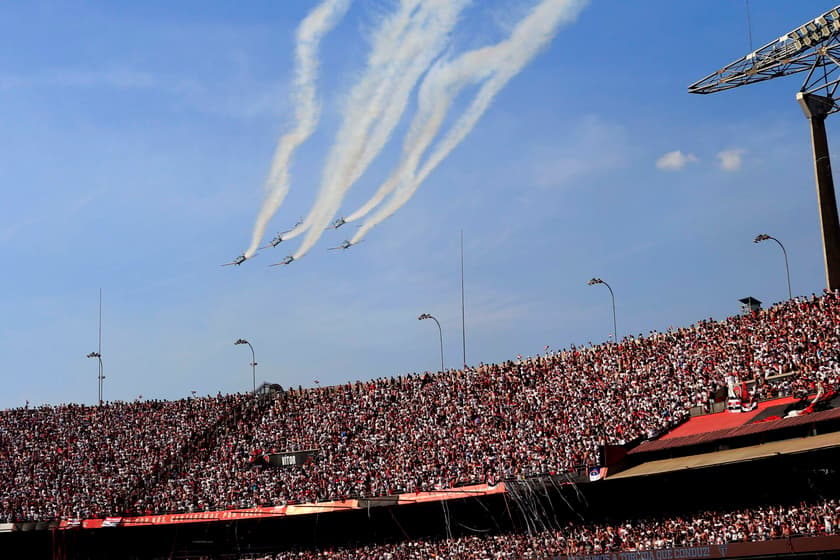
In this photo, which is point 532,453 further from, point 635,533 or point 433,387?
point 433,387

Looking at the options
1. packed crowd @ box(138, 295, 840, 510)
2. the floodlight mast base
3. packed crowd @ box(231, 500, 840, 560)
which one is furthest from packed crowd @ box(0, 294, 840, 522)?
the floodlight mast base

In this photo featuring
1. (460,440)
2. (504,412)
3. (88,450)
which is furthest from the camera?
(88,450)

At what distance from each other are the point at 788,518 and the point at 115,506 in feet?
145

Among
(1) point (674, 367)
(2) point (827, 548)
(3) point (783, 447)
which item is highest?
(1) point (674, 367)

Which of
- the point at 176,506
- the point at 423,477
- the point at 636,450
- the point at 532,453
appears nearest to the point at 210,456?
the point at 176,506

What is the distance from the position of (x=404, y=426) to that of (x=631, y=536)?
22.3 meters

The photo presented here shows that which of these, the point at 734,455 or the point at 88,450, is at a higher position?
the point at 88,450

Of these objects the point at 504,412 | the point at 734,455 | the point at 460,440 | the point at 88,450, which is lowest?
the point at 734,455

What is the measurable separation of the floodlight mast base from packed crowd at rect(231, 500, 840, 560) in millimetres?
20837

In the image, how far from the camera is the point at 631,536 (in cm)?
4750

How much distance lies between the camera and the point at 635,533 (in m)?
47.7

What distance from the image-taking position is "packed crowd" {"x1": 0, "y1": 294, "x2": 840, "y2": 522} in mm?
53344

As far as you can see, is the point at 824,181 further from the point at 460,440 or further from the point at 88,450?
the point at 88,450

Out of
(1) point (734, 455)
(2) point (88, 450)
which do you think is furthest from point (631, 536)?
(2) point (88, 450)
